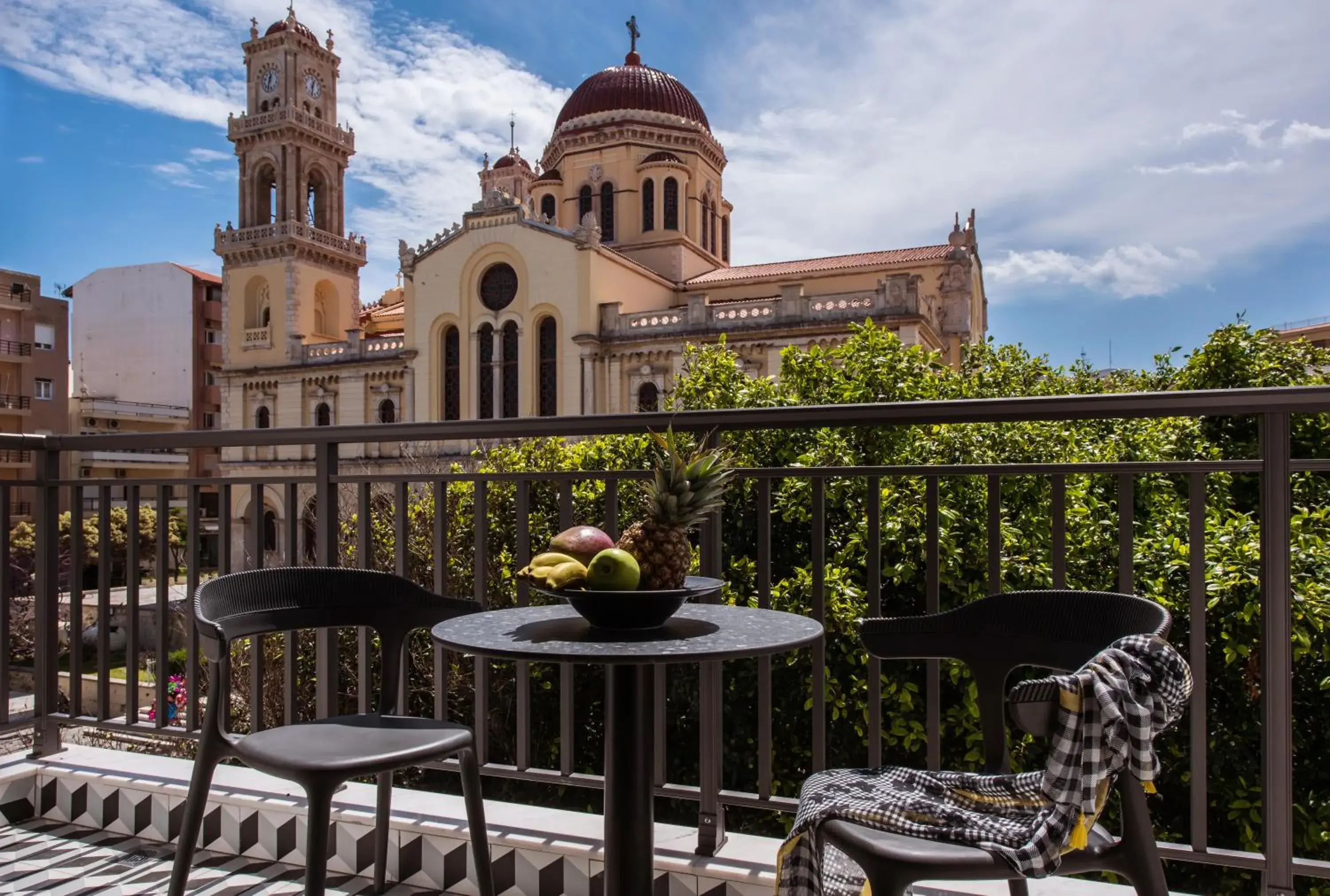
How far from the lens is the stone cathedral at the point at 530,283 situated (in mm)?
31000

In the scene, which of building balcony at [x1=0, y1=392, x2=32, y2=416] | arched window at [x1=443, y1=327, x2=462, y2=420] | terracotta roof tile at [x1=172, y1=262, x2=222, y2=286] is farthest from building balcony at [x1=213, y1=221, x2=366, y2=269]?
building balcony at [x1=0, y1=392, x2=32, y2=416]

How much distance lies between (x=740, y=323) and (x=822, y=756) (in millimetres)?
27727

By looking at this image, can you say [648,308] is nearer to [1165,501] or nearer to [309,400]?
[309,400]

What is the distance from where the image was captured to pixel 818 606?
2301 mm

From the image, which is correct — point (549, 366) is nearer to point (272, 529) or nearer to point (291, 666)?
point (272, 529)

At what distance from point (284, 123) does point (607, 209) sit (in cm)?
1278

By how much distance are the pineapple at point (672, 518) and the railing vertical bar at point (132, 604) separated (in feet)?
6.66

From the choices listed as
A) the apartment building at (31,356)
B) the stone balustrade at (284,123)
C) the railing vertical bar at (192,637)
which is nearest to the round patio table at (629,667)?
the railing vertical bar at (192,637)

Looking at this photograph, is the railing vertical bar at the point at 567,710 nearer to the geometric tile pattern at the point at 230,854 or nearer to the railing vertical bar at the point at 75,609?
the geometric tile pattern at the point at 230,854

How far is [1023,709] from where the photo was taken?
47.0 inches

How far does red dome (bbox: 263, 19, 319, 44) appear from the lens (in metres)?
37.5

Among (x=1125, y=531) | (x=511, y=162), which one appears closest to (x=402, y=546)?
(x=1125, y=531)

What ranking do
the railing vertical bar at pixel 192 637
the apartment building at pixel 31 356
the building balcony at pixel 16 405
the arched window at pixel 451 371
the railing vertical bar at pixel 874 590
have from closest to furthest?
the railing vertical bar at pixel 874 590 < the railing vertical bar at pixel 192 637 < the arched window at pixel 451 371 < the building balcony at pixel 16 405 < the apartment building at pixel 31 356

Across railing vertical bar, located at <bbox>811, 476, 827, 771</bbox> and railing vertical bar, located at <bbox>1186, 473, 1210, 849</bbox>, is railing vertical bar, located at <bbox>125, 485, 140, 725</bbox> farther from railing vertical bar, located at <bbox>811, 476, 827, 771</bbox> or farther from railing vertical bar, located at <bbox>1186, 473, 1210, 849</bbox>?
railing vertical bar, located at <bbox>1186, 473, 1210, 849</bbox>
